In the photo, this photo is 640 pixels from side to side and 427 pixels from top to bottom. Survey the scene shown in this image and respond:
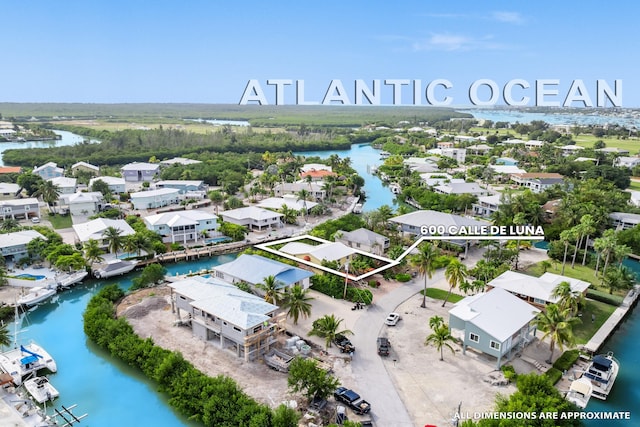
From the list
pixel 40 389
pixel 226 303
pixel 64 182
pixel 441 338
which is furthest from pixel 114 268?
pixel 64 182

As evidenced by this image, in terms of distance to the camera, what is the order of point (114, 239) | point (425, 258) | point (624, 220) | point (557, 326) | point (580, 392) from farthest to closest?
point (624, 220) < point (114, 239) < point (425, 258) < point (557, 326) < point (580, 392)

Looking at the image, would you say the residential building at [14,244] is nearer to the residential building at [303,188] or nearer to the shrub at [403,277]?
the shrub at [403,277]

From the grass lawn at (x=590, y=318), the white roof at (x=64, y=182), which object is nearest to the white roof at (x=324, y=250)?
the grass lawn at (x=590, y=318)

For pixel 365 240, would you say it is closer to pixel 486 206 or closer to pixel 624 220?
pixel 486 206

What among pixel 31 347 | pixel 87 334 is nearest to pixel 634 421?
pixel 87 334

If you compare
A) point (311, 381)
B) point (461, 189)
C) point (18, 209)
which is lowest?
point (311, 381)

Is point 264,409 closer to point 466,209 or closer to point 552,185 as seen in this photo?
point 466,209

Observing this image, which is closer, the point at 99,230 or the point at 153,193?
the point at 99,230
